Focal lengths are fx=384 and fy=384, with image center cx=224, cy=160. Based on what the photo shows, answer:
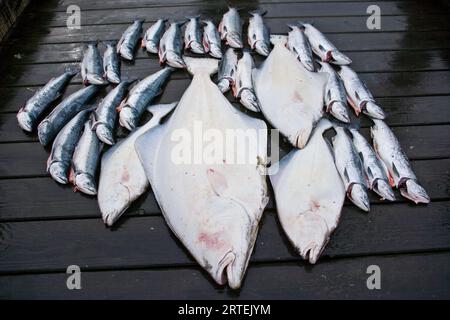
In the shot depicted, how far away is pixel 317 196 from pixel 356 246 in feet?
1.22

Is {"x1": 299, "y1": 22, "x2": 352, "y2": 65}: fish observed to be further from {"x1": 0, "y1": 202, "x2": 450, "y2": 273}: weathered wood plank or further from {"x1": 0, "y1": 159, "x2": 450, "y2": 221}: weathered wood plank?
{"x1": 0, "y1": 202, "x2": 450, "y2": 273}: weathered wood plank

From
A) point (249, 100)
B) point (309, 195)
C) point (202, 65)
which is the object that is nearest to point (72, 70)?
point (202, 65)

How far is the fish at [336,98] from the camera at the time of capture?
116 inches

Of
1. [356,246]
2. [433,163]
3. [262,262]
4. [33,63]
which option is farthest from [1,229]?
[433,163]

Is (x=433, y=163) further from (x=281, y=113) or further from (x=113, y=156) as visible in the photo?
(x=113, y=156)

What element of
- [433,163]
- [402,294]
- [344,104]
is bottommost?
[402,294]

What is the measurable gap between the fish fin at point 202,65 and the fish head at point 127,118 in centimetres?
71

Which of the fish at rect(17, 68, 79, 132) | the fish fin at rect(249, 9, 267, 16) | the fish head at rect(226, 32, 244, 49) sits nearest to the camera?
the fish at rect(17, 68, 79, 132)

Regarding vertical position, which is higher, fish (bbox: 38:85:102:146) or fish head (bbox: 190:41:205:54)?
fish head (bbox: 190:41:205:54)

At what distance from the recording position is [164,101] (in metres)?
3.22

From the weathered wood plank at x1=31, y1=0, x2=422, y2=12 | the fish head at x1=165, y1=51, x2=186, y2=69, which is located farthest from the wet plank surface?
the weathered wood plank at x1=31, y1=0, x2=422, y2=12

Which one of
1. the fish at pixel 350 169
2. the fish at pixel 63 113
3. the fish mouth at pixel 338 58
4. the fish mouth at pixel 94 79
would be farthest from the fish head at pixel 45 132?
the fish mouth at pixel 338 58

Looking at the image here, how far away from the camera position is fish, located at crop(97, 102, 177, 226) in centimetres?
242

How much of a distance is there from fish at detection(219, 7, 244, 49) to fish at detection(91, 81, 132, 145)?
1110 millimetres
